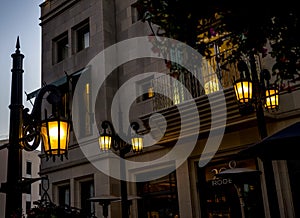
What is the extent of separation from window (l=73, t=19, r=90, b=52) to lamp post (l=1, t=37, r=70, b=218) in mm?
11813

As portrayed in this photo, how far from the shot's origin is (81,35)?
17.1 metres

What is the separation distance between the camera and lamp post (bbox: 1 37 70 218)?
4520 mm

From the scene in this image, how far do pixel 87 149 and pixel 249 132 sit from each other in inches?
248

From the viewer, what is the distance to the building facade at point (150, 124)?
10.6 m

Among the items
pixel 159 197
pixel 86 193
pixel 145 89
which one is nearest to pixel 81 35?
pixel 145 89

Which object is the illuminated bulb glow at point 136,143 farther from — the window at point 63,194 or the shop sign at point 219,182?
the window at point 63,194

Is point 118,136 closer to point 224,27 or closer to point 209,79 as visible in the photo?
point 209,79

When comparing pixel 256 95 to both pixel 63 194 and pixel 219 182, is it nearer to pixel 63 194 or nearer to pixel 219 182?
pixel 219 182

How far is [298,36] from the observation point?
3885 millimetres

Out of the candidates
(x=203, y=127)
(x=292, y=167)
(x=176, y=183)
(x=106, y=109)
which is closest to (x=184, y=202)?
(x=176, y=183)

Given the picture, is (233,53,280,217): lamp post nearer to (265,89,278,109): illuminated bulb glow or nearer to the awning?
(265,89,278,109): illuminated bulb glow

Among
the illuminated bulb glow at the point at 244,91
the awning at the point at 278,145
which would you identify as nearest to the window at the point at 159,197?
the illuminated bulb glow at the point at 244,91

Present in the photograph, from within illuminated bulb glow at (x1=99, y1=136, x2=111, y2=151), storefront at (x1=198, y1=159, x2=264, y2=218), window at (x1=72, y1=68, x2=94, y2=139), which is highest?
window at (x1=72, y1=68, x2=94, y2=139)

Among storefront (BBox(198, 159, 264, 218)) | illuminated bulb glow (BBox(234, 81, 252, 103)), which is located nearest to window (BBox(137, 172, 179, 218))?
storefront (BBox(198, 159, 264, 218))
